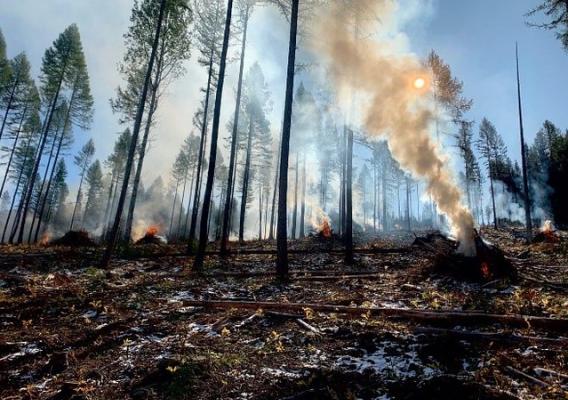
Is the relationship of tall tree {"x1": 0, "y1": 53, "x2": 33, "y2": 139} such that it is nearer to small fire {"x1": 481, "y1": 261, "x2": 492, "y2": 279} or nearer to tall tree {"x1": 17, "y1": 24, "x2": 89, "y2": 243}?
tall tree {"x1": 17, "y1": 24, "x2": 89, "y2": 243}

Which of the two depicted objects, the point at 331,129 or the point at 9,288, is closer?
the point at 9,288

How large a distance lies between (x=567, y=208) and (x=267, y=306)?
4202 cm

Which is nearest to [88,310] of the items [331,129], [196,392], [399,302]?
[196,392]

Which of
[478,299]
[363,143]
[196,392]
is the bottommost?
[196,392]

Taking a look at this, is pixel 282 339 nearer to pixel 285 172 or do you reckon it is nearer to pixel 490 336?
pixel 490 336

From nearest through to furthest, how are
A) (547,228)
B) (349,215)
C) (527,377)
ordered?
(527,377)
(349,215)
(547,228)

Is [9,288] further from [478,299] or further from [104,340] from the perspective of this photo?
[478,299]

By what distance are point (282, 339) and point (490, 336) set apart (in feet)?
11.4

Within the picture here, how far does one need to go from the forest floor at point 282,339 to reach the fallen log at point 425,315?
0.10 ft

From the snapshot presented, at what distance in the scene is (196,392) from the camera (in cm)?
468

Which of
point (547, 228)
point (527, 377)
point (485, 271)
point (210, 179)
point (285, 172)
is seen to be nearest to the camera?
point (527, 377)

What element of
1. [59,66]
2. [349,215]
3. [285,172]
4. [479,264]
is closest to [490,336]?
[479,264]

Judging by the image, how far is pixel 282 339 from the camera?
645 centimetres

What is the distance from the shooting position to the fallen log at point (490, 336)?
18.0ft
